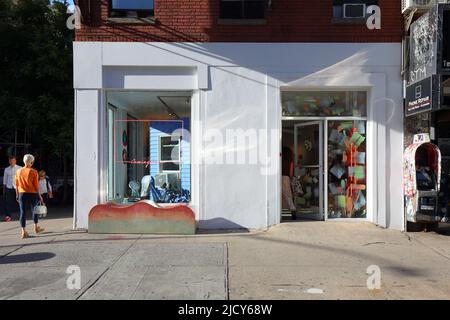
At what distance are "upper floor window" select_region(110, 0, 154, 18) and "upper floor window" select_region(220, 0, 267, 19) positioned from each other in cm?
152

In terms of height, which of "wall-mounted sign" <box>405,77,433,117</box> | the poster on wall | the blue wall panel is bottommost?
the blue wall panel

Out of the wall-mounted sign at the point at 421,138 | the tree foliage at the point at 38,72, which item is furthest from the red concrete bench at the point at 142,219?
the tree foliage at the point at 38,72

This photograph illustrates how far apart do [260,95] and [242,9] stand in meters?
1.87

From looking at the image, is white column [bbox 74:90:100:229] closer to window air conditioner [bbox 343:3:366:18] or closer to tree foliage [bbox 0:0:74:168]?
tree foliage [bbox 0:0:74:168]

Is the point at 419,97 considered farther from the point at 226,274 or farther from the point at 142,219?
the point at 142,219

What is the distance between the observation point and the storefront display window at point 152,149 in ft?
35.2

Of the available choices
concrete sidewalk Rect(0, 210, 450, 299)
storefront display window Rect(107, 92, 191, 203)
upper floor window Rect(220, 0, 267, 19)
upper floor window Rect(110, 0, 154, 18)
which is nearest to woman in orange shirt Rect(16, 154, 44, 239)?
concrete sidewalk Rect(0, 210, 450, 299)

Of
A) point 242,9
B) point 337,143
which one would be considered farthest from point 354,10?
point 337,143

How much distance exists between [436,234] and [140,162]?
6357 millimetres

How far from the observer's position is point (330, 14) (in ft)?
33.4

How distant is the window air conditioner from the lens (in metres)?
10.2

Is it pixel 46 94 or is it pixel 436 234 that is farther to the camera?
pixel 46 94

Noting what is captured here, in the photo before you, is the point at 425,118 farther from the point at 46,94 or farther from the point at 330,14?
the point at 46,94

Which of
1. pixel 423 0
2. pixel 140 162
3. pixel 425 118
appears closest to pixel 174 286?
pixel 140 162
